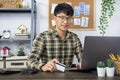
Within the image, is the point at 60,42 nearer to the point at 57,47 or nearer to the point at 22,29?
the point at 57,47

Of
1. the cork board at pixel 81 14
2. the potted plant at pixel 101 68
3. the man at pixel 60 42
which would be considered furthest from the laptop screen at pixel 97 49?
the cork board at pixel 81 14

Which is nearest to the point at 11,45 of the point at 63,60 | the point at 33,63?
the point at 63,60

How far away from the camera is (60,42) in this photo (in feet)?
8.13

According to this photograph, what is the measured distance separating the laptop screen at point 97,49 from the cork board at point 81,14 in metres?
2.14

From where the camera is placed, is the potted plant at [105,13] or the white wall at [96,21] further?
the white wall at [96,21]

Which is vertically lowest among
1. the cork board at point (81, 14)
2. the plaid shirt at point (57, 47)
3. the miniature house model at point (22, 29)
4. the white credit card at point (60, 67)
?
the white credit card at point (60, 67)

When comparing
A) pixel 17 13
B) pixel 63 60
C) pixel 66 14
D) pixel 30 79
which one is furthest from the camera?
pixel 17 13

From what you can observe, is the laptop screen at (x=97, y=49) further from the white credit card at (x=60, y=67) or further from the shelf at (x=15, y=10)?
the shelf at (x=15, y=10)

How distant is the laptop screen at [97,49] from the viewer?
178 centimetres

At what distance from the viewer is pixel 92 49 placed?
1779mm

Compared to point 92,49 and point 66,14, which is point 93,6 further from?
point 92,49

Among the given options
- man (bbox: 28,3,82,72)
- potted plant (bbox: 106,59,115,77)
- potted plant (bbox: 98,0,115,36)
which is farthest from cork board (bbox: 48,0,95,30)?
potted plant (bbox: 106,59,115,77)

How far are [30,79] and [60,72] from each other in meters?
0.36

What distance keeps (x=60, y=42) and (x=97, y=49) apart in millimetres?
742
